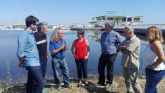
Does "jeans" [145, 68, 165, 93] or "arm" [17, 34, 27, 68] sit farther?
"arm" [17, 34, 27, 68]

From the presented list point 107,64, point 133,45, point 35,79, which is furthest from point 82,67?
point 35,79

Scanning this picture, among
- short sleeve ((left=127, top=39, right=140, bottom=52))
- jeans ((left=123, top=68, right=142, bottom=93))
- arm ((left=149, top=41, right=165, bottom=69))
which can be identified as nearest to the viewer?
arm ((left=149, top=41, right=165, bottom=69))

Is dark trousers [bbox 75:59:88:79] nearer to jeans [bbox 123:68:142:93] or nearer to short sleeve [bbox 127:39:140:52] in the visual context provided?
jeans [bbox 123:68:142:93]

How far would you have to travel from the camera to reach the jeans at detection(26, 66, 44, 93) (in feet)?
23.9

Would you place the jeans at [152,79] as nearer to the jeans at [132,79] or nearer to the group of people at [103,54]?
the group of people at [103,54]

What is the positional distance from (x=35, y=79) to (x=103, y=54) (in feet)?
8.12

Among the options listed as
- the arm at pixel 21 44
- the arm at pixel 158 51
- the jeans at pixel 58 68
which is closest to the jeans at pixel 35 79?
the arm at pixel 21 44

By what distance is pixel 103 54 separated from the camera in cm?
934

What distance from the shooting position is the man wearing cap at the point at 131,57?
8.04 meters

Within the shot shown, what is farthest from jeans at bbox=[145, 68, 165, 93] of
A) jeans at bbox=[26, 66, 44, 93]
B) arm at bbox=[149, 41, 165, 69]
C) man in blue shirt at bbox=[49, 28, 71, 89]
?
man in blue shirt at bbox=[49, 28, 71, 89]

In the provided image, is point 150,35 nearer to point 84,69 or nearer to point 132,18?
point 84,69

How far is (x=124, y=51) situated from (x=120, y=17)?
13354 cm

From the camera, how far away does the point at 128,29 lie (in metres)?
8.03

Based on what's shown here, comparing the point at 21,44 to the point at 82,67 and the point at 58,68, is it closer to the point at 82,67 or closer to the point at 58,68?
the point at 58,68
